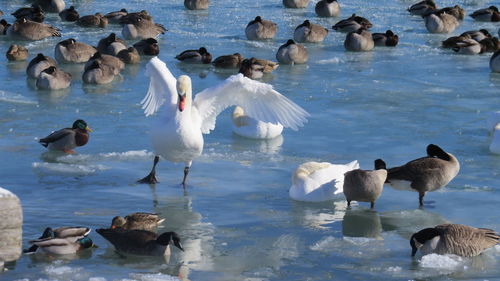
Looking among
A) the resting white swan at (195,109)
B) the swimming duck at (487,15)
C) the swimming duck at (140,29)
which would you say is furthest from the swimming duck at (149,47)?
the swimming duck at (487,15)

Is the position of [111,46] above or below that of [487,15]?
below

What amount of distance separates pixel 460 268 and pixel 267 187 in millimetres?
3256

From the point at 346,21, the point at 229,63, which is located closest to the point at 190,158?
the point at 229,63

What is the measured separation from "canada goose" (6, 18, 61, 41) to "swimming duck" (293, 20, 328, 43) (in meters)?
5.32

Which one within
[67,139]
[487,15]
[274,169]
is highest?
[487,15]

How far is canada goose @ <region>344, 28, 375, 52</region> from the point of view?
21.4 metres

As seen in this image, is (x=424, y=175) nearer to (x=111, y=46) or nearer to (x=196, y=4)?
(x=111, y=46)

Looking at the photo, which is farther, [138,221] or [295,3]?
[295,3]

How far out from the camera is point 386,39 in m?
22.0

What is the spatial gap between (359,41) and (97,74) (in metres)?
6.12

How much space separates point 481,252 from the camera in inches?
385

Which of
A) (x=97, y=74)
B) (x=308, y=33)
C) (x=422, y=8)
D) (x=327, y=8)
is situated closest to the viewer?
(x=97, y=74)

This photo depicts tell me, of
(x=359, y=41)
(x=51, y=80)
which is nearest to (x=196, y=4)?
(x=359, y=41)

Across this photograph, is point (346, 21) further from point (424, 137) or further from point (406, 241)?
point (406, 241)
